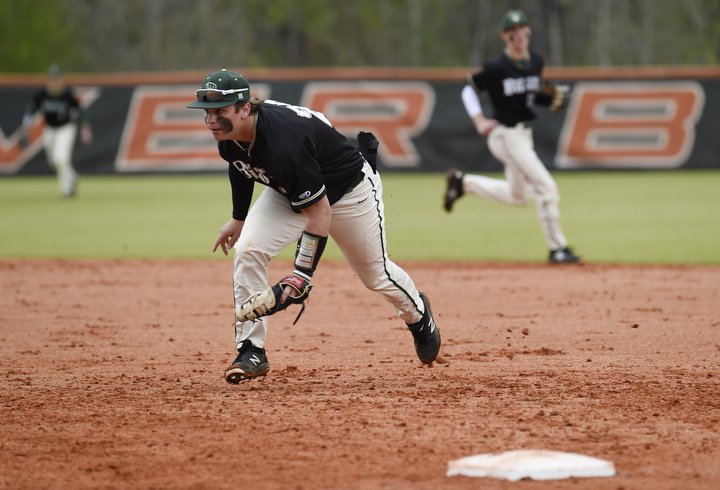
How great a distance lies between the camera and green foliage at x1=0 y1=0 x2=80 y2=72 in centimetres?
3956

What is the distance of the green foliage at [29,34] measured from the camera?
130 feet

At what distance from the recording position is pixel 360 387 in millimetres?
6246

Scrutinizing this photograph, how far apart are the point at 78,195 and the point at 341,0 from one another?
86.5 feet

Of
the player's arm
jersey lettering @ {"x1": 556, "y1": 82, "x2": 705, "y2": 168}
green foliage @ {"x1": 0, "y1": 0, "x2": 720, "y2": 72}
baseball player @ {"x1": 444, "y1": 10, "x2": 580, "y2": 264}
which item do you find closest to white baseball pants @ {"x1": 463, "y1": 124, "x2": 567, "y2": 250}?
baseball player @ {"x1": 444, "y1": 10, "x2": 580, "y2": 264}

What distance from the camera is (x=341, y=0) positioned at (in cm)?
4634

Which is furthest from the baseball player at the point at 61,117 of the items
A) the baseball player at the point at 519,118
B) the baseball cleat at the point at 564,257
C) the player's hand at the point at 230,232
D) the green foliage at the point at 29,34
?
the green foliage at the point at 29,34

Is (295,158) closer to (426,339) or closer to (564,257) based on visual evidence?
(426,339)

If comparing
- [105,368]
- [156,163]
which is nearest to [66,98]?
[156,163]

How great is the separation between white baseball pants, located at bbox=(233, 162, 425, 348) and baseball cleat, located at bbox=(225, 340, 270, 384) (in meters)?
0.05

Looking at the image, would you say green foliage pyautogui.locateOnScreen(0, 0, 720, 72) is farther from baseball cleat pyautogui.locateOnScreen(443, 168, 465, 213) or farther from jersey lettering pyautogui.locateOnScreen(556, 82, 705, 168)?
baseball cleat pyautogui.locateOnScreen(443, 168, 465, 213)

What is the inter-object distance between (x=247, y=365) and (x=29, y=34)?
36772 millimetres

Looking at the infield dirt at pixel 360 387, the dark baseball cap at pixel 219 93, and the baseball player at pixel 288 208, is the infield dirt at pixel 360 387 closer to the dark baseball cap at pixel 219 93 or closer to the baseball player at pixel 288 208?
the baseball player at pixel 288 208

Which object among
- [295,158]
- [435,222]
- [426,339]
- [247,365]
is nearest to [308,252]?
[295,158]

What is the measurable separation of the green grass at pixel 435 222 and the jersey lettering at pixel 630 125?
543mm
